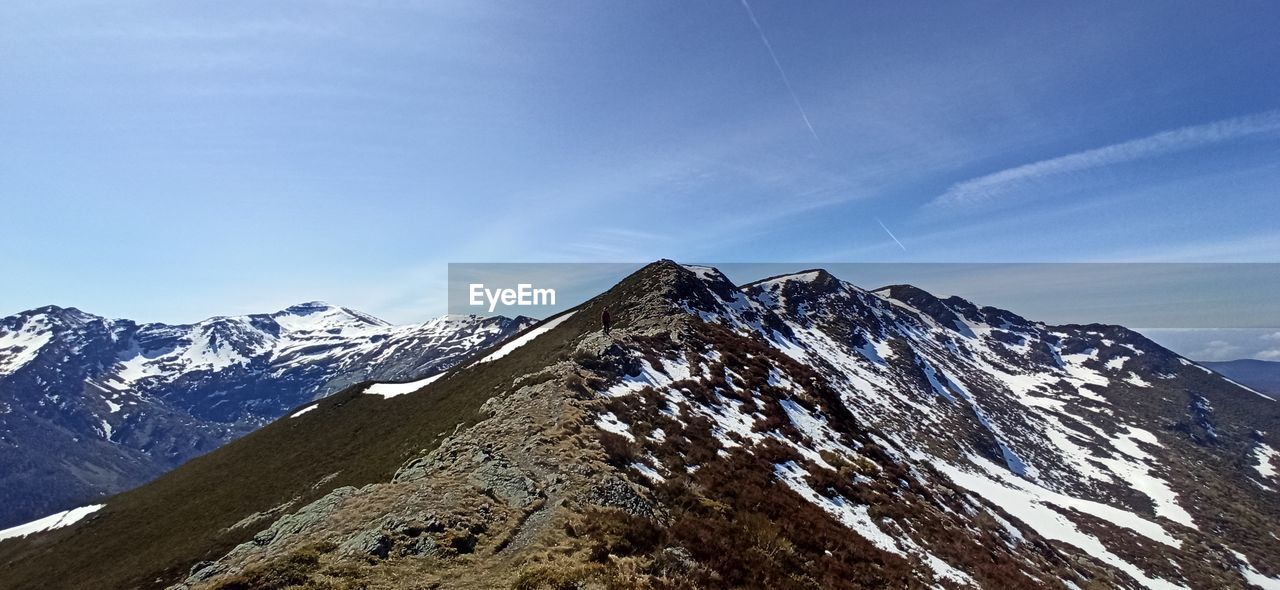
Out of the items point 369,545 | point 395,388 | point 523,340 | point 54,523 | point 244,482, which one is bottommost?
point 54,523

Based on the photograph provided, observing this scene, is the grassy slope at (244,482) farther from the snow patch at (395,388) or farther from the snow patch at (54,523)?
the snow patch at (54,523)

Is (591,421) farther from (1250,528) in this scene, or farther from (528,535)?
(1250,528)

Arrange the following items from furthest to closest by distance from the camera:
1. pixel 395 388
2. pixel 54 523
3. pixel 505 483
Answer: pixel 395 388 < pixel 54 523 < pixel 505 483

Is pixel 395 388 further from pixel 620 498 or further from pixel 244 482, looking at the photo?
pixel 620 498

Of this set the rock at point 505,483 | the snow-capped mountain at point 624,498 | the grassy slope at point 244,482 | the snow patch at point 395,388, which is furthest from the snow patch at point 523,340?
the rock at point 505,483

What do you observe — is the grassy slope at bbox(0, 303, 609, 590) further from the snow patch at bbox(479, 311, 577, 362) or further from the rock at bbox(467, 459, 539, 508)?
the rock at bbox(467, 459, 539, 508)

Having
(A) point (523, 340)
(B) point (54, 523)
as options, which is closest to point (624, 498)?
(A) point (523, 340)

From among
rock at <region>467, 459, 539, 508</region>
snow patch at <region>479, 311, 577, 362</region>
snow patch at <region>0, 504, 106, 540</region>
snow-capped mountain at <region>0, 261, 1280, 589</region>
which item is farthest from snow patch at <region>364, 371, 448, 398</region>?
rock at <region>467, 459, 539, 508</region>

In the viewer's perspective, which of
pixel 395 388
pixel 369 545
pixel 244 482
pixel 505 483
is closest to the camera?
pixel 369 545

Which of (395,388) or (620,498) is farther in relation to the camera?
(395,388)

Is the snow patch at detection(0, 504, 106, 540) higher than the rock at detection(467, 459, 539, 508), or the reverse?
the rock at detection(467, 459, 539, 508)
